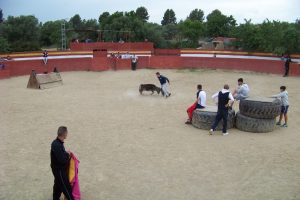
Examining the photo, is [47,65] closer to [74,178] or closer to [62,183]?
[74,178]

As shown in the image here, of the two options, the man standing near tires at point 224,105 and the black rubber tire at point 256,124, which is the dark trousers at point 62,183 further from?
the black rubber tire at point 256,124

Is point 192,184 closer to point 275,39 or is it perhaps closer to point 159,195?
point 159,195

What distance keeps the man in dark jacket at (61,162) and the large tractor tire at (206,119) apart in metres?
6.50

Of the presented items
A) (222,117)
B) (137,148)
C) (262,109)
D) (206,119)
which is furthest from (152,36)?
(137,148)

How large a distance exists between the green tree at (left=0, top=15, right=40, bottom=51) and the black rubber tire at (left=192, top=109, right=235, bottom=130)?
→ 47.7 meters

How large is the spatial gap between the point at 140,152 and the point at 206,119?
3.11 meters

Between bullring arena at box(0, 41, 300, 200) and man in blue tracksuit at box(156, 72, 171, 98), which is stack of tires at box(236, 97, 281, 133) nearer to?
bullring arena at box(0, 41, 300, 200)

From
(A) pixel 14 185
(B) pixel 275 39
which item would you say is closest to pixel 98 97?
(A) pixel 14 185

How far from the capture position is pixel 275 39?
2797 cm

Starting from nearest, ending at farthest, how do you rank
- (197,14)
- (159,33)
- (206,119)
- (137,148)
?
(137,148)
(206,119)
(159,33)
(197,14)

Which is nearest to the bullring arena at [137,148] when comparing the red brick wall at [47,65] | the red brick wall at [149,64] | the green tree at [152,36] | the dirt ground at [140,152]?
the dirt ground at [140,152]

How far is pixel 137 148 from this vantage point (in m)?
10.7

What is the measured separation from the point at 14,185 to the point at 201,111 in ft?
21.8

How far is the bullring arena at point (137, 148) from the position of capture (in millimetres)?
8078
